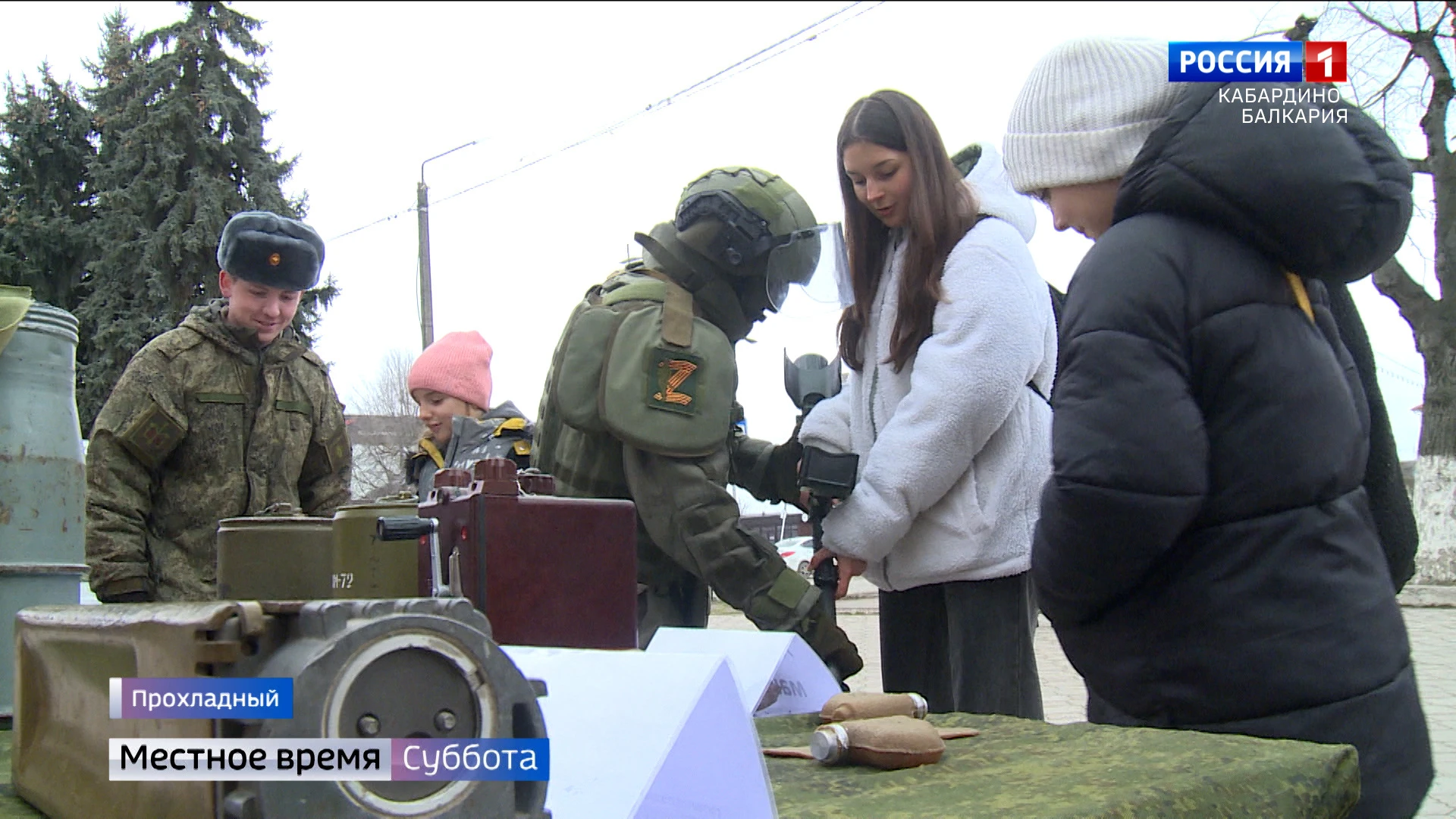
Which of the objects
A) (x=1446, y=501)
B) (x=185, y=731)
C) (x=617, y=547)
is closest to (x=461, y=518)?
(x=617, y=547)

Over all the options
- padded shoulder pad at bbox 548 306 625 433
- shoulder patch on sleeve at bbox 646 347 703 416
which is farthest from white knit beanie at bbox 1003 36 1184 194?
padded shoulder pad at bbox 548 306 625 433

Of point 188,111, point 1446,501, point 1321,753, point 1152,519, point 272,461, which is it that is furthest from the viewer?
point 188,111

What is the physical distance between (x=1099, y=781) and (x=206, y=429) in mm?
2779

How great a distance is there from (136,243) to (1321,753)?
19.7 m

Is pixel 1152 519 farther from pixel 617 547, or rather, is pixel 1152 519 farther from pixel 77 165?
pixel 77 165

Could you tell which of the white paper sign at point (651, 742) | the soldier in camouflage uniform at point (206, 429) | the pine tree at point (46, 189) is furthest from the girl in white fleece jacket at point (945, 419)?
the pine tree at point (46, 189)

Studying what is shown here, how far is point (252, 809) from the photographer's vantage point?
0.73 m

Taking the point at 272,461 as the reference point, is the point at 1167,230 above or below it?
above

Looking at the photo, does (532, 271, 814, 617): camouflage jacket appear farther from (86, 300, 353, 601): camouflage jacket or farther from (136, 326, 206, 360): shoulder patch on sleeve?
(136, 326, 206, 360): shoulder patch on sleeve

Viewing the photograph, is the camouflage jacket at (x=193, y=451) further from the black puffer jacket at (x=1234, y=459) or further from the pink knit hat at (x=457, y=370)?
the black puffer jacket at (x=1234, y=459)

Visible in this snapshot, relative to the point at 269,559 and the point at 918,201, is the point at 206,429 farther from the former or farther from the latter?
the point at 918,201

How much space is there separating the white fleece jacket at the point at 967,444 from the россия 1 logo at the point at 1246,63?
2.01ft

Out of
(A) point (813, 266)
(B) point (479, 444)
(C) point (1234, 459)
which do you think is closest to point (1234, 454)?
(C) point (1234, 459)

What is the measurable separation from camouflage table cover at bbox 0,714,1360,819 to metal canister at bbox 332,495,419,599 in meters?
0.44
